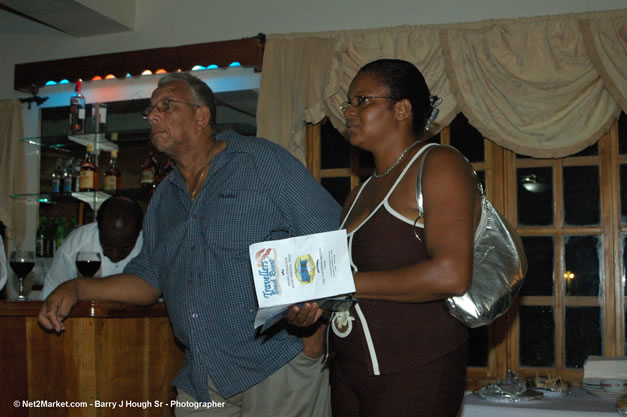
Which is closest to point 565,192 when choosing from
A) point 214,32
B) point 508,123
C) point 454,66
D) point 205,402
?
point 508,123

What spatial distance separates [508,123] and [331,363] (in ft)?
8.24

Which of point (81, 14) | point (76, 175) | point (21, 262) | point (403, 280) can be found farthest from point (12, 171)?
point (403, 280)

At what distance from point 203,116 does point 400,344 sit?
1.06m

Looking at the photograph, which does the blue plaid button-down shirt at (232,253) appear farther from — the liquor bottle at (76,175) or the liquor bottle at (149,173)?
the liquor bottle at (76,175)

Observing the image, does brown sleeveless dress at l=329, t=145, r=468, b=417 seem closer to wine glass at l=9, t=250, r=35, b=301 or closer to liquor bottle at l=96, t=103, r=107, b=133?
wine glass at l=9, t=250, r=35, b=301

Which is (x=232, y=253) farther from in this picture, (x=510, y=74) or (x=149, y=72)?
(x=149, y=72)

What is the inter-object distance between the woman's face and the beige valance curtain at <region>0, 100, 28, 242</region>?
13.2 ft

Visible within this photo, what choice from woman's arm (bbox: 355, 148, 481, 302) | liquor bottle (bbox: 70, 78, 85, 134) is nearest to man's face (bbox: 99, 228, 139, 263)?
liquor bottle (bbox: 70, 78, 85, 134)

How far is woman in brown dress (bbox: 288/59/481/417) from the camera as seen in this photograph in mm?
1411

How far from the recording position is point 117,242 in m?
3.49

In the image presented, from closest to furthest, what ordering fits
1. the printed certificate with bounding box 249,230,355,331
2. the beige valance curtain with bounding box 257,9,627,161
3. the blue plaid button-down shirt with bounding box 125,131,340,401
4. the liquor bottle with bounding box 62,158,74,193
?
the printed certificate with bounding box 249,230,355,331 → the blue plaid button-down shirt with bounding box 125,131,340,401 → the beige valance curtain with bounding box 257,9,627,161 → the liquor bottle with bounding box 62,158,74,193

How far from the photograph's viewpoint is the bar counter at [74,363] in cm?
203

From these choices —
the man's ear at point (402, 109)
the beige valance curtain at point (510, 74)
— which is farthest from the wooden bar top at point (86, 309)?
the beige valance curtain at point (510, 74)

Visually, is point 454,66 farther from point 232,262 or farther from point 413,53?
point 232,262
